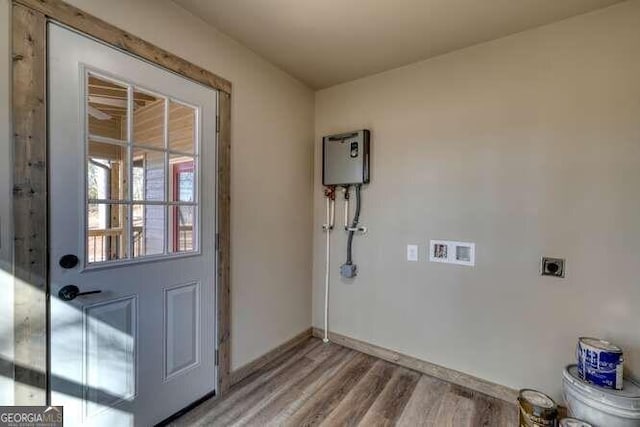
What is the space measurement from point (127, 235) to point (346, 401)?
1760 millimetres

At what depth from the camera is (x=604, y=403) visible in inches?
55.9

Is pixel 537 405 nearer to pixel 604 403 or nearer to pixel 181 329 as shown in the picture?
pixel 604 403

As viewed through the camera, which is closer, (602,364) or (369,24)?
(602,364)

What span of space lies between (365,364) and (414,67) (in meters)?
2.57

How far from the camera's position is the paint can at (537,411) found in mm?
1521

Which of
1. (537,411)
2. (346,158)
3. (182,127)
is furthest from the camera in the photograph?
(346,158)

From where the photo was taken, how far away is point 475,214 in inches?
82.4

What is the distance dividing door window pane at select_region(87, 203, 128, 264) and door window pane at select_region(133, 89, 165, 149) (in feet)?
1.32

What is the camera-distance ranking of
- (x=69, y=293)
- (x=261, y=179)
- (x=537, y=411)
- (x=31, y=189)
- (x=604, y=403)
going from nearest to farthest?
(x=31, y=189), (x=69, y=293), (x=604, y=403), (x=537, y=411), (x=261, y=179)

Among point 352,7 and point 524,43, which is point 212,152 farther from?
point 524,43

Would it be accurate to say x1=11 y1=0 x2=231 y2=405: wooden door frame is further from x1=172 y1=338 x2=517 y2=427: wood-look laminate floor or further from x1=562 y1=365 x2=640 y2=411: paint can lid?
x1=562 y1=365 x2=640 y2=411: paint can lid

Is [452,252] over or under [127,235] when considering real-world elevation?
under

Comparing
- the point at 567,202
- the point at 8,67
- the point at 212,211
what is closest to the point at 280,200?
the point at 212,211

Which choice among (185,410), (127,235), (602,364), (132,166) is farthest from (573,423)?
(132,166)
